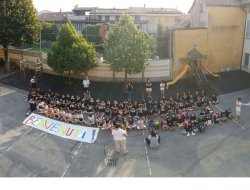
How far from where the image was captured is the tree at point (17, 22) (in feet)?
107

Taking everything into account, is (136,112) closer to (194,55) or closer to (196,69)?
(196,69)

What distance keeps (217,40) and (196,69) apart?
4698mm

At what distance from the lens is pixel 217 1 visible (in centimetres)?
3797

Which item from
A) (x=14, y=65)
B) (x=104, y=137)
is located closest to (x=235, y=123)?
(x=104, y=137)

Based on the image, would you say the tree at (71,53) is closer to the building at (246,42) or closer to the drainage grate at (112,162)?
the drainage grate at (112,162)

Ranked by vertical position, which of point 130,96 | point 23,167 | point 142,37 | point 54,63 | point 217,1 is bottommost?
point 23,167

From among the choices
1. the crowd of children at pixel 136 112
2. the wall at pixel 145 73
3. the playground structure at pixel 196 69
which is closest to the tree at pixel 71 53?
the wall at pixel 145 73

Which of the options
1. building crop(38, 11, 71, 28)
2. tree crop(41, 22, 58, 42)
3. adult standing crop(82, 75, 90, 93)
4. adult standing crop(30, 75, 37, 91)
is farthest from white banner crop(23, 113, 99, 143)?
building crop(38, 11, 71, 28)

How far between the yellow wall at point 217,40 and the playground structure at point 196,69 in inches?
23.1

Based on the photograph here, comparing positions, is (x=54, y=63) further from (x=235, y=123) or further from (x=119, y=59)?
(x=235, y=123)

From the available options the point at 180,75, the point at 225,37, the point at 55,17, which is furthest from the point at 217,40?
the point at 55,17

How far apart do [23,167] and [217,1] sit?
2861 cm

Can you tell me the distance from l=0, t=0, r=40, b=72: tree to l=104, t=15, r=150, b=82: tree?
9.85m

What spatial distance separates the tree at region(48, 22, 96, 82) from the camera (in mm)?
29297
